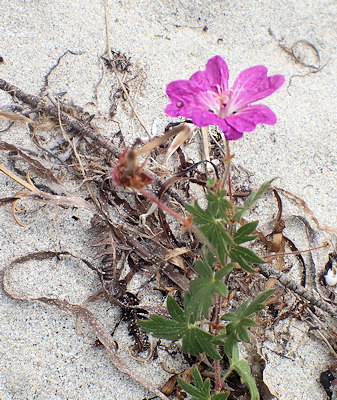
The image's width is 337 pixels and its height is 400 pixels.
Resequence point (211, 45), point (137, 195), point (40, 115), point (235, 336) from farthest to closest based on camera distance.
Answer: point (211, 45) < point (40, 115) < point (137, 195) < point (235, 336)

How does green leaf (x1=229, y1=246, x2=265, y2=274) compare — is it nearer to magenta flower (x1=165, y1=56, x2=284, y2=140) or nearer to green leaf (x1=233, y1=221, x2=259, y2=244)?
green leaf (x1=233, y1=221, x2=259, y2=244)

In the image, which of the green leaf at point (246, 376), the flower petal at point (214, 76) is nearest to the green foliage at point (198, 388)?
the green leaf at point (246, 376)

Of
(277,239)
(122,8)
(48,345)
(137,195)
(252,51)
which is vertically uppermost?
(252,51)

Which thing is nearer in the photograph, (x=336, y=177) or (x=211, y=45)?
(x=336, y=177)

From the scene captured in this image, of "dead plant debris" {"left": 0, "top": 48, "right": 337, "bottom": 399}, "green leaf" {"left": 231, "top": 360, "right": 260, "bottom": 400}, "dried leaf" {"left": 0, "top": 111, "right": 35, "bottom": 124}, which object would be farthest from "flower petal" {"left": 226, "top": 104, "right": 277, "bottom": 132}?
"dried leaf" {"left": 0, "top": 111, "right": 35, "bottom": 124}

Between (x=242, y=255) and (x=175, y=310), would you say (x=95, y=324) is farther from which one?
(x=242, y=255)

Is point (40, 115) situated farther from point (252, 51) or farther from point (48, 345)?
point (252, 51)

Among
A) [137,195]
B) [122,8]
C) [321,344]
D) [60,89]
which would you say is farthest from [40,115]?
[321,344]
